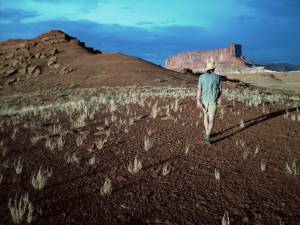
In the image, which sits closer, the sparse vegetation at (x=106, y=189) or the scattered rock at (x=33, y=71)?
the sparse vegetation at (x=106, y=189)

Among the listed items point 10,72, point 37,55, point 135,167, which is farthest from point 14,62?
point 135,167

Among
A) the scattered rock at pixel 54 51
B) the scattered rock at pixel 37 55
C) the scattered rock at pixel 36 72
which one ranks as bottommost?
the scattered rock at pixel 36 72

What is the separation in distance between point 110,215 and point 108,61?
47.7 m

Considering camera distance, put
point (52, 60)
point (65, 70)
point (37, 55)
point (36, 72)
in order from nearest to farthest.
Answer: point (65, 70) → point (36, 72) → point (52, 60) → point (37, 55)

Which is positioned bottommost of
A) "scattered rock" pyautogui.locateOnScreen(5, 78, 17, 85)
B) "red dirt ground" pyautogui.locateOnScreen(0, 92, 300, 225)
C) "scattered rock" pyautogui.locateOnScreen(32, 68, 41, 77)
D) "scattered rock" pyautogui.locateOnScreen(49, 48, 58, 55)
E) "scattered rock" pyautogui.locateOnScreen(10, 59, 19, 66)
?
A: "red dirt ground" pyautogui.locateOnScreen(0, 92, 300, 225)

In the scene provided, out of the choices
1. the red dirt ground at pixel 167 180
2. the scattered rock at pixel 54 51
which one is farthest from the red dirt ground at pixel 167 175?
the scattered rock at pixel 54 51

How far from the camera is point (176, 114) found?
44.4 feet

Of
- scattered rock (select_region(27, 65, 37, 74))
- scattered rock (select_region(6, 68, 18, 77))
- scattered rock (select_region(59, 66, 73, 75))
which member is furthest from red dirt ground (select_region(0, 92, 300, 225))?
scattered rock (select_region(6, 68, 18, 77))

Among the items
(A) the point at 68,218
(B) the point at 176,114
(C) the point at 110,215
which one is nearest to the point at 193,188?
(C) the point at 110,215

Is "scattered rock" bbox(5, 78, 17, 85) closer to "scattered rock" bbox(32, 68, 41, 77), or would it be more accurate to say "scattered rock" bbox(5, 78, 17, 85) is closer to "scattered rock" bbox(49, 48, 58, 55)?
"scattered rock" bbox(32, 68, 41, 77)

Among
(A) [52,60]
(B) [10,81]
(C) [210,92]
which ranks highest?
(A) [52,60]

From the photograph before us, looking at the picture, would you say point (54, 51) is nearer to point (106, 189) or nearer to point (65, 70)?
point (65, 70)

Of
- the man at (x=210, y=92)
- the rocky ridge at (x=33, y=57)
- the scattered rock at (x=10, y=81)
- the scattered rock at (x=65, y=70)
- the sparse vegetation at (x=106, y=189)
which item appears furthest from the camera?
the rocky ridge at (x=33, y=57)

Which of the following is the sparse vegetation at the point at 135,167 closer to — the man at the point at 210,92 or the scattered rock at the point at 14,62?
the man at the point at 210,92
